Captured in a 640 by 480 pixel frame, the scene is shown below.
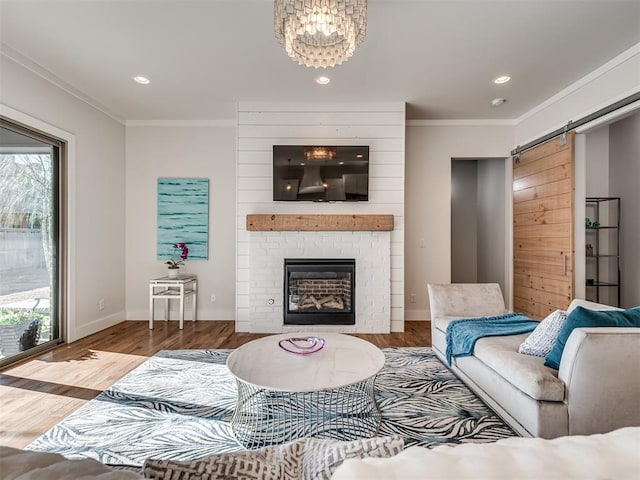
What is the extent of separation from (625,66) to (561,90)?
69 centimetres

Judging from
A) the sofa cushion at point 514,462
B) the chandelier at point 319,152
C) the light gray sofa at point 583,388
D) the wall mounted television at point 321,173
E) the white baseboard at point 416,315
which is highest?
the chandelier at point 319,152

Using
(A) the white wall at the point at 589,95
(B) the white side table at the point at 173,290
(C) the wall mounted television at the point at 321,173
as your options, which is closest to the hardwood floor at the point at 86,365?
(B) the white side table at the point at 173,290

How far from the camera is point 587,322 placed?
5.52 feet

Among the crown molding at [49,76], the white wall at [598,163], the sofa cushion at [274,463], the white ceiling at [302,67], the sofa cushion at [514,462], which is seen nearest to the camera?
the sofa cushion at [514,462]

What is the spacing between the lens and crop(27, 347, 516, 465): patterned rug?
5.66 ft

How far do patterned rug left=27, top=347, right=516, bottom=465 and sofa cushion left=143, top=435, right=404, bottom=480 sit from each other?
1.25 meters

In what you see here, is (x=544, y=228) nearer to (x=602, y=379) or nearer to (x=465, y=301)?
(x=465, y=301)

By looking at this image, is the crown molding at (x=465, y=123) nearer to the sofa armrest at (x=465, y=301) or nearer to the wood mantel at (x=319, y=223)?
the wood mantel at (x=319, y=223)

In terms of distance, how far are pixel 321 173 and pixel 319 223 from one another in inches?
24.0

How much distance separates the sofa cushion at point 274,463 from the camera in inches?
24.1

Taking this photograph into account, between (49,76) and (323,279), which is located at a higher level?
(49,76)

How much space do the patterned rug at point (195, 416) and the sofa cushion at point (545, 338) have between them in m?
0.47

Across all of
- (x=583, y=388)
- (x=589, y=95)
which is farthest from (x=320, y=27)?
(x=589, y=95)

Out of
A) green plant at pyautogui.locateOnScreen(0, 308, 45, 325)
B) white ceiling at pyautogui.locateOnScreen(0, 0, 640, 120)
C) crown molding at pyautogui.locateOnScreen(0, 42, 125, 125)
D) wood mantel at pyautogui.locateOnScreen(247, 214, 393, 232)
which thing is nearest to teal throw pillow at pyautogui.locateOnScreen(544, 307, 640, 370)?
white ceiling at pyautogui.locateOnScreen(0, 0, 640, 120)
